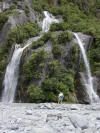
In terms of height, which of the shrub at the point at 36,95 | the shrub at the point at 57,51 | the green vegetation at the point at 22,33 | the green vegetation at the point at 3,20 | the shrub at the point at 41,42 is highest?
the green vegetation at the point at 3,20

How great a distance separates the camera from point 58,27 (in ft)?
64.3

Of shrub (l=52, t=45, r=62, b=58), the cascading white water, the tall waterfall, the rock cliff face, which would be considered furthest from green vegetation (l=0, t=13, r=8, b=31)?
the cascading white water

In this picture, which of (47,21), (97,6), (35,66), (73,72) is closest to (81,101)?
(73,72)

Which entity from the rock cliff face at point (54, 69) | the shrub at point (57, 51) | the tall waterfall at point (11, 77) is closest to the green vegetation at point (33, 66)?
the rock cliff face at point (54, 69)

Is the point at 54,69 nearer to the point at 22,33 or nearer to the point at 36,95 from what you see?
the point at 36,95

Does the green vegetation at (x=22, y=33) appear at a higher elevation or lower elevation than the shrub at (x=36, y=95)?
higher

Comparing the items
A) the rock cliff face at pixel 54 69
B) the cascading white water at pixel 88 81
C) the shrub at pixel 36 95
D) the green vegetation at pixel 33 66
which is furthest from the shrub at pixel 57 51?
→ the shrub at pixel 36 95

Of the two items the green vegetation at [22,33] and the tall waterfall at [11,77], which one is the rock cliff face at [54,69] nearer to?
the tall waterfall at [11,77]

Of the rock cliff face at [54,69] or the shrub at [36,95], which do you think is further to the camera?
the rock cliff face at [54,69]

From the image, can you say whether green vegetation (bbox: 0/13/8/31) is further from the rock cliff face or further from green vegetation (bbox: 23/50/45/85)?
green vegetation (bbox: 23/50/45/85)

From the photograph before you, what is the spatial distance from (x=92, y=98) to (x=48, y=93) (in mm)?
3840

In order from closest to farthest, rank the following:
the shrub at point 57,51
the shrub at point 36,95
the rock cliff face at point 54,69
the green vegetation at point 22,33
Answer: the shrub at point 36,95 → the rock cliff face at point 54,69 → the shrub at point 57,51 → the green vegetation at point 22,33

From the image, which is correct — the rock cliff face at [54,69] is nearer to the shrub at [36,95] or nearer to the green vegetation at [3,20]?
the shrub at [36,95]

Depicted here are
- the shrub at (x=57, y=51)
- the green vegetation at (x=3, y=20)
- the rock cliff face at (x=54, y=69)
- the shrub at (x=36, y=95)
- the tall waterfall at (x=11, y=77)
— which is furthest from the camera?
the green vegetation at (x=3, y=20)
